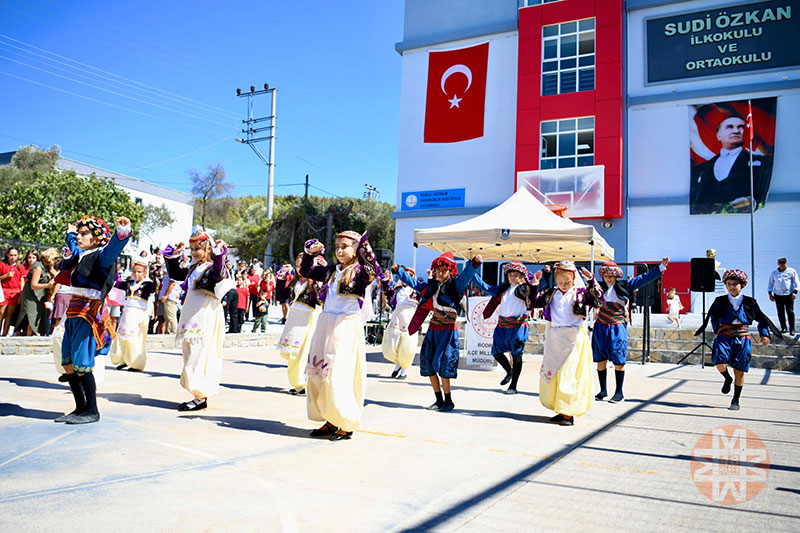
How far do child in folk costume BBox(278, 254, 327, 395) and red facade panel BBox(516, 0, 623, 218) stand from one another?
57.7 feet

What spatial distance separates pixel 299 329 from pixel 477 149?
20.0 metres

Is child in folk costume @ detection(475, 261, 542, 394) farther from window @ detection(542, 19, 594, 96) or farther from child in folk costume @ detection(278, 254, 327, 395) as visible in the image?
window @ detection(542, 19, 594, 96)

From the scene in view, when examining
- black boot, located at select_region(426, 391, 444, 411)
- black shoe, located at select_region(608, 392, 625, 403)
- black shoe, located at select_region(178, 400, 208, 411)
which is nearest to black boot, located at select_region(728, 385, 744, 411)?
black shoe, located at select_region(608, 392, 625, 403)

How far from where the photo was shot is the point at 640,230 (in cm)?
2284

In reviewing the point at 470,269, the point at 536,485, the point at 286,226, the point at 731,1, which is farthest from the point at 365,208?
the point at 536,485

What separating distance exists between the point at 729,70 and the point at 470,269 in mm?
21218

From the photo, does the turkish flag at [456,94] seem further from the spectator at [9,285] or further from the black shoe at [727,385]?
the black shoe at [727,385]

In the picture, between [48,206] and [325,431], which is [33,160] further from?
[325,431]

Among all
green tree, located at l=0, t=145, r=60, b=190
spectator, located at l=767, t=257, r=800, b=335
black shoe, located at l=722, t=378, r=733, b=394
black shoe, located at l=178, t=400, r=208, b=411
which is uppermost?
green tree, located at l=0, t=145, r=60, b=190

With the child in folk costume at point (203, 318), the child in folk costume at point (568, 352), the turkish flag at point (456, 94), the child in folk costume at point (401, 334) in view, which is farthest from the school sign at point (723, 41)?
the child in folk costume at point (203, 318)

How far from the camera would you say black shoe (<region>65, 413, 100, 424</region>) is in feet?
16.9

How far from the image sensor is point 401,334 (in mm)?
10062

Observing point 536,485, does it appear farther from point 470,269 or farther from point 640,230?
point 640,230

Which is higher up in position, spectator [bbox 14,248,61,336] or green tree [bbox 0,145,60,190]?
green tree [bbox 0,145,60,190]
